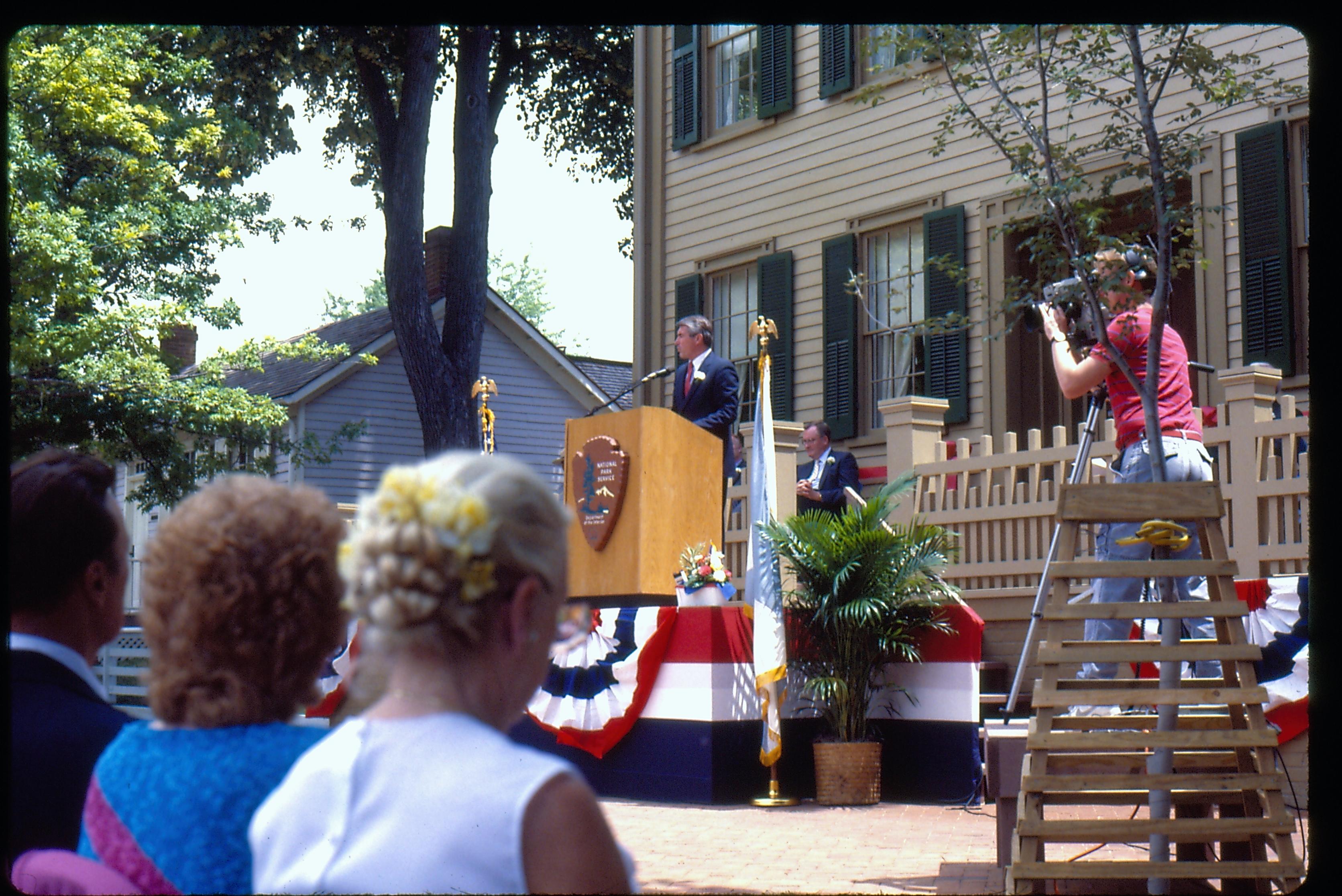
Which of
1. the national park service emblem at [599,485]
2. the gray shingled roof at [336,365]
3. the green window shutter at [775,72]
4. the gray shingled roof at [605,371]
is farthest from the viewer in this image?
the gray shingled roof at [605,371]

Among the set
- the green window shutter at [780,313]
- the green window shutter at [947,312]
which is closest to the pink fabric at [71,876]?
the green window shutter at [947,312]

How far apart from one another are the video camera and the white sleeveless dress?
145 inches

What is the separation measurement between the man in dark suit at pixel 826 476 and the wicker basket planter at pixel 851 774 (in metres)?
2.35

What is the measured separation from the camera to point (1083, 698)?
4.13 metres

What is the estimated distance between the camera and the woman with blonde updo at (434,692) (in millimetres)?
1289

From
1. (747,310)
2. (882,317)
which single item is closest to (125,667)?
(747,310)

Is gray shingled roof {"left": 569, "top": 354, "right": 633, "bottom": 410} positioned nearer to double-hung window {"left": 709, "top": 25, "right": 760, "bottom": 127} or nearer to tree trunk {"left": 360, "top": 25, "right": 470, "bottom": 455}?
tree trunk {"left": 360, "top": 25, "right": 470, "bottom": 455}

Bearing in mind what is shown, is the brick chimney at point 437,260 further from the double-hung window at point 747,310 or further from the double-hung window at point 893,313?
the double-hung window at point 893,313

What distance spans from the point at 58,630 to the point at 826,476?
821 cm

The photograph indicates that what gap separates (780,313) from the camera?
44.3 feet

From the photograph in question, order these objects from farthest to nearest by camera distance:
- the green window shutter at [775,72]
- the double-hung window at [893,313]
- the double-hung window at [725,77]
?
the double-hung window at [725,77], the green window shutter at [775,72], the double-hung window at [893,313]

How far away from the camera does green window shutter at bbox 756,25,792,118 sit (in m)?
13.4

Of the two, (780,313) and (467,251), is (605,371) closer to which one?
(467,251)

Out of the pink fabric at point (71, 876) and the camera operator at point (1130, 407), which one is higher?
the camera operator at point (1130, 407)
